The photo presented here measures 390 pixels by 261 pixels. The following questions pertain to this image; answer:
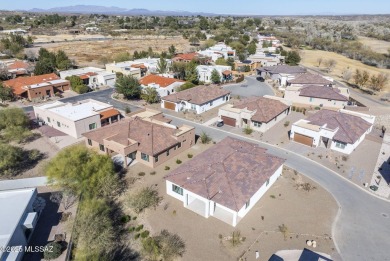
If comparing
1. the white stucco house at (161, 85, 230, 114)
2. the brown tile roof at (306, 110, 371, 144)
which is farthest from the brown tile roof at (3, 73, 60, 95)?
the brown tile roof at (306, 110, 371, 144)

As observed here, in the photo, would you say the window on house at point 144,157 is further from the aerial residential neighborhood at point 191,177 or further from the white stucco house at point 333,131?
the white stucco house at point 333,131

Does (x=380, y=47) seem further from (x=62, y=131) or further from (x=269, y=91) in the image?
(x=62, y=131)

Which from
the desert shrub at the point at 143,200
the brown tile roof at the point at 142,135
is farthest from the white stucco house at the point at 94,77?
the desert shrub at the point at 143,200

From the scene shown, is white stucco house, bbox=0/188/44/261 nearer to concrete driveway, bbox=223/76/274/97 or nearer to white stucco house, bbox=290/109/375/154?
white stucco house, bbox=290/109/375/154

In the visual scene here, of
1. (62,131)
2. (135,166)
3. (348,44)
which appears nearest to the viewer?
(135,166)

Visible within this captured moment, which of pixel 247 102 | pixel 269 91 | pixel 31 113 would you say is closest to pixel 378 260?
pixel 247 102

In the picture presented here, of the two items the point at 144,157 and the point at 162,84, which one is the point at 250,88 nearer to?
the point at 162,84
